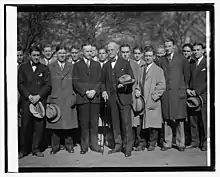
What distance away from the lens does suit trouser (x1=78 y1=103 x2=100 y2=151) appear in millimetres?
3688

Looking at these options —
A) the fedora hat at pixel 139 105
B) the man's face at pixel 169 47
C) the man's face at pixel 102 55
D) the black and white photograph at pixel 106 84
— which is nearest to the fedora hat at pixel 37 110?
the black and white photograph at pixel 106 84

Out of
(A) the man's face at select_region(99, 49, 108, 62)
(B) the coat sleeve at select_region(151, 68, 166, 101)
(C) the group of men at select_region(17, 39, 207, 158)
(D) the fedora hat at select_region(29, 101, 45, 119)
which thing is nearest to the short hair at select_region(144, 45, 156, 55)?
(C) the group of men at select_region(17, 39, 207, 158)

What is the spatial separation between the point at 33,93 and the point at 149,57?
0.74 meters

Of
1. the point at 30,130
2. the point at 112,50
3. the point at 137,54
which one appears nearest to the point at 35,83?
the point at 30,130

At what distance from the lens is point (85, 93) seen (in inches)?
145

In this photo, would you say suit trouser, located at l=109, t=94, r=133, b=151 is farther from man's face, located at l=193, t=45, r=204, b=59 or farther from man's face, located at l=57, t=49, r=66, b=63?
man's face, located at l=193, t=45, r=204, b=59

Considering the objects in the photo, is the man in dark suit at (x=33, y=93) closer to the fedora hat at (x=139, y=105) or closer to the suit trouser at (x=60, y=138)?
the suit trouser at (x=60, y=138)

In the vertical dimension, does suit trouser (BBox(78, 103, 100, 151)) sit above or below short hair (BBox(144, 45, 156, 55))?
below

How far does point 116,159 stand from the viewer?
3.69m

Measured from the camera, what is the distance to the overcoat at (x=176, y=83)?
12.1 feet

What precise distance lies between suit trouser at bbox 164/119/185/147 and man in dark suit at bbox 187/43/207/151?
0.06 metres

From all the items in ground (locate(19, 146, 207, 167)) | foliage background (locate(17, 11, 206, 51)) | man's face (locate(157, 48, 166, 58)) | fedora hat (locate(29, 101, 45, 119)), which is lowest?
ground (locate(19, 146, 207, 167))

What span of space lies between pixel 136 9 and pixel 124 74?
40 cm
